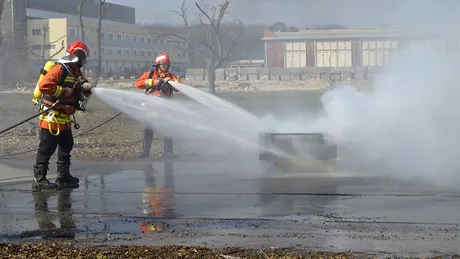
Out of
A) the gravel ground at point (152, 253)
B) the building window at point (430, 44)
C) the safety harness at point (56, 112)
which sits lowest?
the gravel ground at point (152, 253)

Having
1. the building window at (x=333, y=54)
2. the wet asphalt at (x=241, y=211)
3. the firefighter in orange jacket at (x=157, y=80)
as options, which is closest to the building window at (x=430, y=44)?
the firefighter in orange jacket at (x=157, y=80)

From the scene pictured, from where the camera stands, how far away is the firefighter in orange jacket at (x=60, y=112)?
8.62 m

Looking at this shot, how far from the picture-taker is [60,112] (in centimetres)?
881

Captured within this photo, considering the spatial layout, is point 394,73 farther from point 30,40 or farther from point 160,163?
point 30,40

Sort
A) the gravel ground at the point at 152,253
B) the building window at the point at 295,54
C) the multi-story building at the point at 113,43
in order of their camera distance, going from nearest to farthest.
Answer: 1. the gravel ground at the point at 152,253
2. the building window at the point at 295,54
3. the multi-story building at the point at 113,43

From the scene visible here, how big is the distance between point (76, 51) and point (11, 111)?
1501 centimetres

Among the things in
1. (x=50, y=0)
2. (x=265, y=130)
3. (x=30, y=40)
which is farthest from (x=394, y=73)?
(x=50, y=0)

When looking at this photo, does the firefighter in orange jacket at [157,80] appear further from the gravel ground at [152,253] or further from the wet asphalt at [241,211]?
the gravel ground at [152,253]

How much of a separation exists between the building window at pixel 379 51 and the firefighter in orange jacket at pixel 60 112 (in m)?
10.8

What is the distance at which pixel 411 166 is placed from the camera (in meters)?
10.5

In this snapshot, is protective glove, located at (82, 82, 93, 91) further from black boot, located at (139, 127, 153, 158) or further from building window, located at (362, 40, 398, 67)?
building window, located at (362, 40, 398, 67)

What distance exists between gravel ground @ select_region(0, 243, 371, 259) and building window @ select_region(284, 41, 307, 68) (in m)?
36.7

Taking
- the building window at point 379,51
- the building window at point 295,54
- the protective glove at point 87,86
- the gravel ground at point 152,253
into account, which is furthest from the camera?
the building window at point 295,54

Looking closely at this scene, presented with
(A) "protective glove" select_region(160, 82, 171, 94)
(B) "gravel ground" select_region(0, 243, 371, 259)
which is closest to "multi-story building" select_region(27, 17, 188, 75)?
(A) "protective glove" select_region(160, 82, 171, 94)
